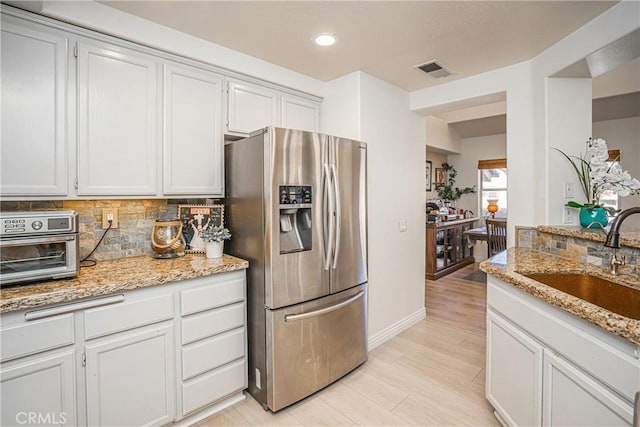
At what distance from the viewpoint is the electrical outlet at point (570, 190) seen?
2467mm

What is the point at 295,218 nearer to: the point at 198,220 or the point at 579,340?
the point at 198,220

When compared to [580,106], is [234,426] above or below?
below

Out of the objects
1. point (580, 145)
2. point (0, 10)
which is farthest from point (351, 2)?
point (580, 145)

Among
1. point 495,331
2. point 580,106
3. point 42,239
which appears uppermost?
point 580,106

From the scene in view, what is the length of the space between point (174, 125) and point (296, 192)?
95 centimetres

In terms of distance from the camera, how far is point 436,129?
5.76 m

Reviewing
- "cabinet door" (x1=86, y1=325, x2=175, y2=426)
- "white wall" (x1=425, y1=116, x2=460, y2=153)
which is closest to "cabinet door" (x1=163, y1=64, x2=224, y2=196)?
"cabinet door" (x1=86, y1=325, x2=175, y2=426)

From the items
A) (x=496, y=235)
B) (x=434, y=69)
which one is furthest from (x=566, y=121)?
(x=496, y=235)

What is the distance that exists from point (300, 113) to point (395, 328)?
2.28 m

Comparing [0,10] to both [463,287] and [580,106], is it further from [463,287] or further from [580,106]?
[463,287]

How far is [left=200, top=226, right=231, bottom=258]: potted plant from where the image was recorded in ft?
7.34

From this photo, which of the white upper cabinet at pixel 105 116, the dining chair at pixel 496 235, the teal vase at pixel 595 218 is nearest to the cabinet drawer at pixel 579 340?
the teal vase at pixel 595 218

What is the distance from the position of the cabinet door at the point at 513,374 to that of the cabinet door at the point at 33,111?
8.53 feet

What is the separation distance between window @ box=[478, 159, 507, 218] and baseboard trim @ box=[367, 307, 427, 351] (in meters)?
3.79
